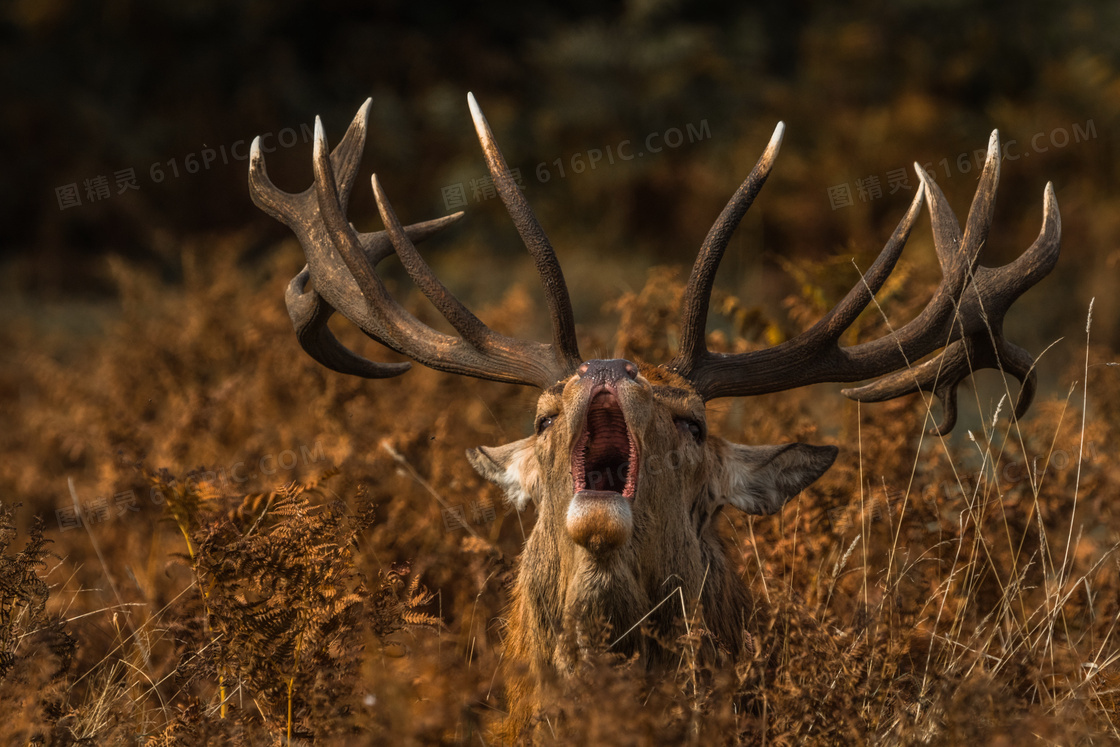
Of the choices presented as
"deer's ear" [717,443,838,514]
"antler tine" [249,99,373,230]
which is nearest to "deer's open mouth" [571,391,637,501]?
"deer's ear" [717,443,838,514]

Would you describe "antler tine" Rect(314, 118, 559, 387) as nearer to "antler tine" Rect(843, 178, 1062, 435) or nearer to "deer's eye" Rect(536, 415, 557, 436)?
"deer's eye" Rect(536, 415, 557, 436)

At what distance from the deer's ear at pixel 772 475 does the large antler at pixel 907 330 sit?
270 mm

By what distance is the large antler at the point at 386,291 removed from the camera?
4086mm

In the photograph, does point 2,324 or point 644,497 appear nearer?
point 644,497

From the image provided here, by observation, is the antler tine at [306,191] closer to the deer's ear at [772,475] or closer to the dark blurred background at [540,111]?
the deer's ear at [772,475]

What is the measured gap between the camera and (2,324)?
1356 cm

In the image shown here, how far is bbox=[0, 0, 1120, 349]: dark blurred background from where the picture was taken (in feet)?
53.8

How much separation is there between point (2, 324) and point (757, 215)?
10.5m

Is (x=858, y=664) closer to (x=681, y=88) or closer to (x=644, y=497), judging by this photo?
(x=644, y=497)

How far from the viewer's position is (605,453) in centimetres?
379

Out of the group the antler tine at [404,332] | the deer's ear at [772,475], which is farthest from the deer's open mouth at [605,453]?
the deer's ear at [772,475]

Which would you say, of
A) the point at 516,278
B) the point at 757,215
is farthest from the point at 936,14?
the point at 516,278

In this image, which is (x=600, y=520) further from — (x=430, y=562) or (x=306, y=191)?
(x=306, y=191)

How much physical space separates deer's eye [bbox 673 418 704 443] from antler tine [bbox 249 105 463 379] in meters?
1.36
